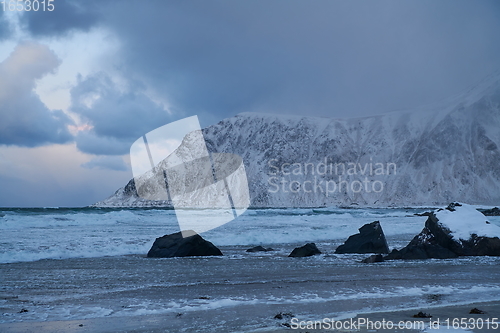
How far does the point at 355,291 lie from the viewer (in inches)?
346

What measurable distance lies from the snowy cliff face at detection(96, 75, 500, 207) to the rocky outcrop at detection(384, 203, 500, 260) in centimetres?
10195

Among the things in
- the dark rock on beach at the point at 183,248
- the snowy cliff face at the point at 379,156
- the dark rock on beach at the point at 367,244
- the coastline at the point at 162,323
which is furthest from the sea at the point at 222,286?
the snowy cliff face at the point at 379,156

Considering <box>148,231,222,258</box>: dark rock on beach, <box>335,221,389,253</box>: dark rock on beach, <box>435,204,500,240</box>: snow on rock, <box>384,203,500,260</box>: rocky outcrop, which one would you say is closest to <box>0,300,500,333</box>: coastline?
<box>384,203,500,260</box>: rocky outcrop

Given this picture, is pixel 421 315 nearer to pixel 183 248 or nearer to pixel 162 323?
pixel 162 323

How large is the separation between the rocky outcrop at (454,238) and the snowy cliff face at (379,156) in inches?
4014

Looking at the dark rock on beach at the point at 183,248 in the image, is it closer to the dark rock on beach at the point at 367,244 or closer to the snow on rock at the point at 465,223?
the dark rock on beach at the point at 367,244

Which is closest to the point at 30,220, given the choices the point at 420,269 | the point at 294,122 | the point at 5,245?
the point at 5,245

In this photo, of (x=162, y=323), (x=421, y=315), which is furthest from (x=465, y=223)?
(x=162, y=323)

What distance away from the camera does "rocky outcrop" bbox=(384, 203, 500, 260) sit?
15188 mm

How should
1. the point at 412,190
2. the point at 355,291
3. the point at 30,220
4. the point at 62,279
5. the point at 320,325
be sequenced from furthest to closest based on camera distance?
the point at 412,190, the point at 30,220, the point at 62,279, the point at 355,291, the point at 320,325

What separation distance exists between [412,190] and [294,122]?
146ft

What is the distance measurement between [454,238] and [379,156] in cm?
11570

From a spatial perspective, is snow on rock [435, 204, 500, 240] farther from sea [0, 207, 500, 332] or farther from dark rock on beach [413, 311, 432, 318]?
dark rock on beach [413, 311, 432, 318]

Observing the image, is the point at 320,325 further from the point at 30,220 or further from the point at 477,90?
the point at 477,90
